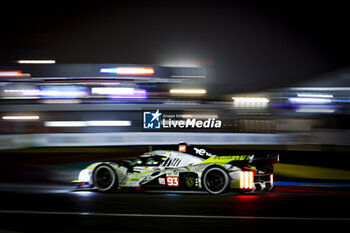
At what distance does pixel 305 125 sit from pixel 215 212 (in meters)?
21.3

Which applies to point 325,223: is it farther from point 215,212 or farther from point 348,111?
point 348,111

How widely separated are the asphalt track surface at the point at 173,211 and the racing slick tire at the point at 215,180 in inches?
6.8

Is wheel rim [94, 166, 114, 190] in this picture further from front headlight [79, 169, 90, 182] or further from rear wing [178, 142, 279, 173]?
rear wing [178, 142, 279, 173]

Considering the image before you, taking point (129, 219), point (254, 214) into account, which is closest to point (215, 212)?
point (254, 214)

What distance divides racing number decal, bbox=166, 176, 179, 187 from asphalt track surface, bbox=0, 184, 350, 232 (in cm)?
24

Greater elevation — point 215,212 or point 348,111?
point 348,111

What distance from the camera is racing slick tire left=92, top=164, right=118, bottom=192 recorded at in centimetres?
846

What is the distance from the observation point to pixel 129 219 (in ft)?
19.2

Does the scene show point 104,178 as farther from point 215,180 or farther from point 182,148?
point 215,180

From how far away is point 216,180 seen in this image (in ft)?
26.2

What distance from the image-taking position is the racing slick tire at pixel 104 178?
8461 millimetres

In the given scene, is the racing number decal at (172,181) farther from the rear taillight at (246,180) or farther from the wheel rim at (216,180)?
the rear taillight at (246,180)

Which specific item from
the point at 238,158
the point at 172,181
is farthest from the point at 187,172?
the point at 238,158

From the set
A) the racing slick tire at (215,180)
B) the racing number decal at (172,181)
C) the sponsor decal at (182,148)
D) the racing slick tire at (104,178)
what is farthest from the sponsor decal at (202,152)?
the racing slick tire at (104,178)
